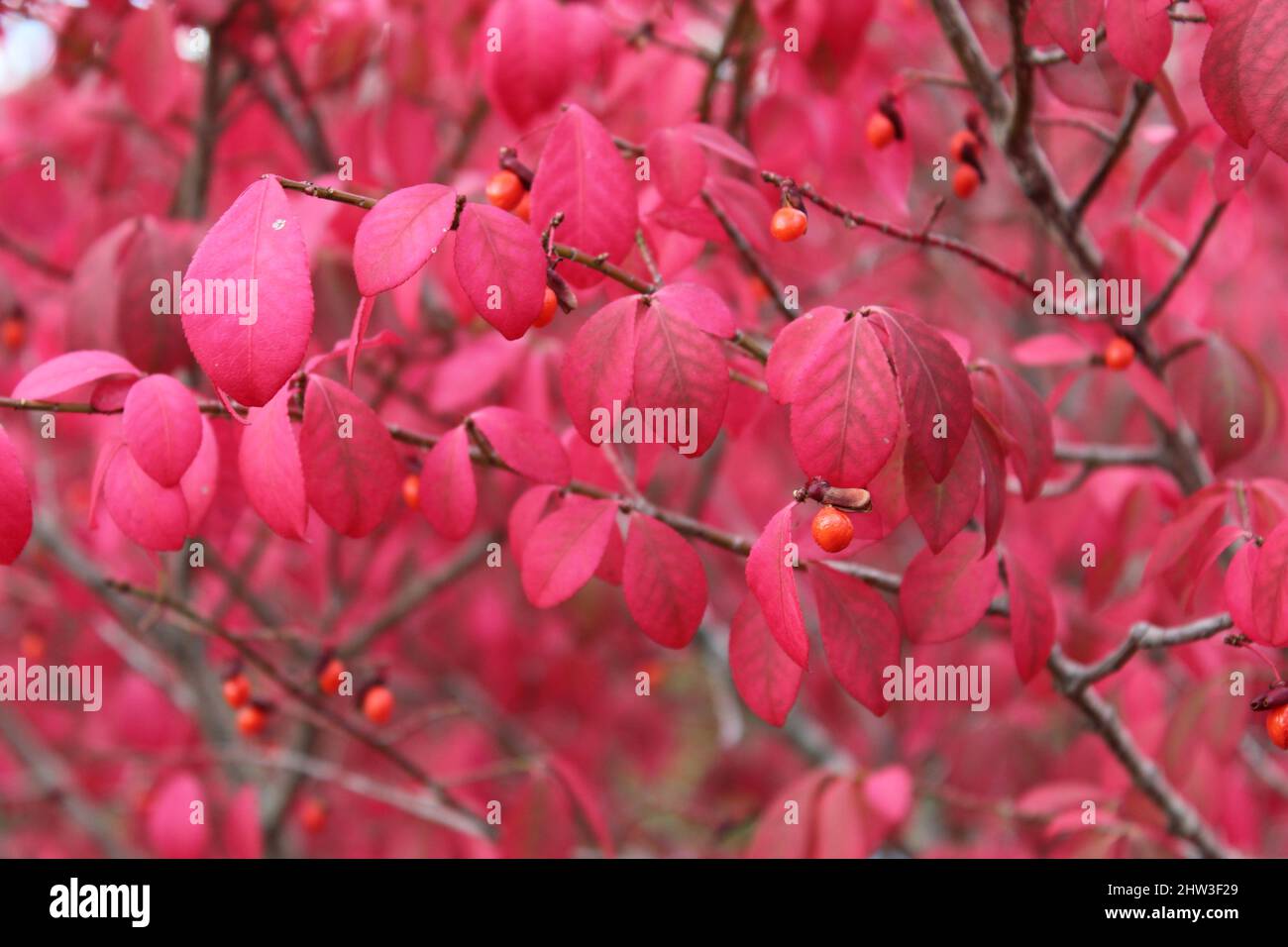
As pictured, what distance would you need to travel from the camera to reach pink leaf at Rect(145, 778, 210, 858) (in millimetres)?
1762

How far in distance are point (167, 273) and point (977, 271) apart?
6.61 ft

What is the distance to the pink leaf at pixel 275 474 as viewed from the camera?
36.8 inches

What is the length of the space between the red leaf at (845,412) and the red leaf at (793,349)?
4 cm

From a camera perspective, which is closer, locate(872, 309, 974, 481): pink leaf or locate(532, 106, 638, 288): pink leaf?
locate(872, 309, 974, 481): pink leaf

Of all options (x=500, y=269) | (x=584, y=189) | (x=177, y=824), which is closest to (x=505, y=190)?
(x=584, y=189)

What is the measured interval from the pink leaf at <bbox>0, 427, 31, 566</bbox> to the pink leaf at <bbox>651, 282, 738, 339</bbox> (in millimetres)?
551

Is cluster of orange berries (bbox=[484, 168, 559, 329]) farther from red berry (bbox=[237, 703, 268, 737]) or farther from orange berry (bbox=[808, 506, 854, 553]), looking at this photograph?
red berry (bbox=[237, 703, 268, 737])

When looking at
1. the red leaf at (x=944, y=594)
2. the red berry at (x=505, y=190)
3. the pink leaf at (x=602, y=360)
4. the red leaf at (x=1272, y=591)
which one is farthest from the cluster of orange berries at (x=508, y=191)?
the red leaf at (x=1272, y=591)

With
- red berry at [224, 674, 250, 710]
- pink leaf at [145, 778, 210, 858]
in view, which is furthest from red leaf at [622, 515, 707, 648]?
pink leaf at [145, 778, 210, 858]

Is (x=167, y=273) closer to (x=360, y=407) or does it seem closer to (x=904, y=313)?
(x=360, y=407)

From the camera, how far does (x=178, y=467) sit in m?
0.91

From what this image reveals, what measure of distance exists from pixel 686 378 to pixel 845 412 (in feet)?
0.46

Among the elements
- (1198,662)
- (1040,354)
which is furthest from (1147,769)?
(1040,354)

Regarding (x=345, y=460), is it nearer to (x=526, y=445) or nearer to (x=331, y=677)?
(x=526, y=445)
